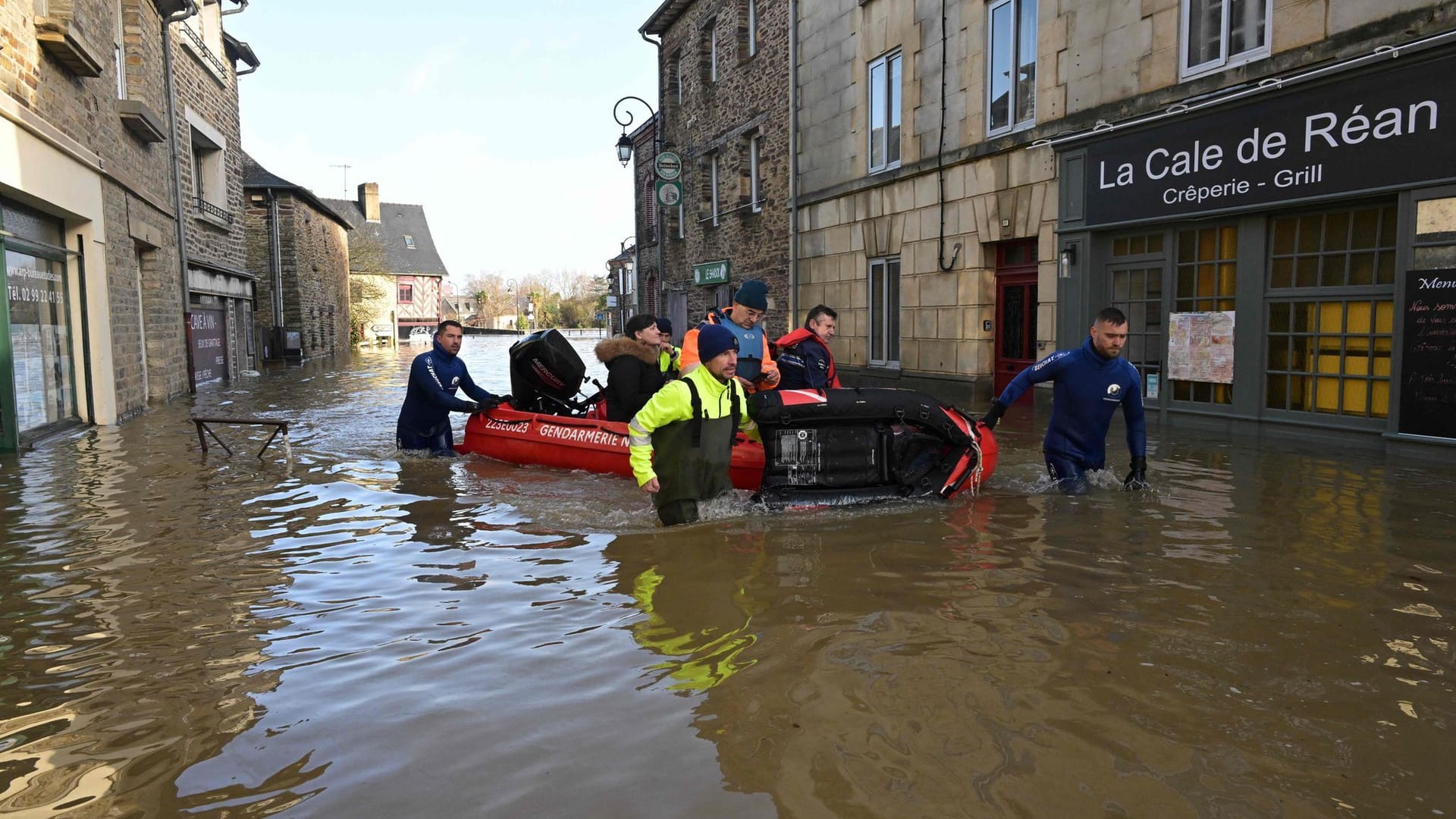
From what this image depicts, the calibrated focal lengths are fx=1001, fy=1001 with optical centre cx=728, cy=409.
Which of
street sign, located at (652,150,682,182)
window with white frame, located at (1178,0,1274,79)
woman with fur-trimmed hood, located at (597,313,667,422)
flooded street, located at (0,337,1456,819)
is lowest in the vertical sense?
flooded street, located at (0,337,1456,819)

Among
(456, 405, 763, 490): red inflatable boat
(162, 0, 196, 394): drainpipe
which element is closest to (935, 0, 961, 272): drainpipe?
(456, 405, 763, 490): red inflatable boat

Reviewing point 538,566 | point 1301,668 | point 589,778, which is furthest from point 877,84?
point 589,778

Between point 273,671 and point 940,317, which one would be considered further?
point 940,317

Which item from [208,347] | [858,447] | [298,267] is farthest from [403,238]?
[858,447]

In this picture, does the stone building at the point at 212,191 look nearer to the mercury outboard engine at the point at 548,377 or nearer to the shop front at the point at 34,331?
the shop front at the point at 34,331

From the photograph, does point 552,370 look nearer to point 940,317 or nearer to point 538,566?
point 538,566

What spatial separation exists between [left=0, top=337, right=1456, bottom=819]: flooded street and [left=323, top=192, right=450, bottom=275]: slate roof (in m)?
63.6

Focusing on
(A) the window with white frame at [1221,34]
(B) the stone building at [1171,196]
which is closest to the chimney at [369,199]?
(B) the stone building at [1171,196]

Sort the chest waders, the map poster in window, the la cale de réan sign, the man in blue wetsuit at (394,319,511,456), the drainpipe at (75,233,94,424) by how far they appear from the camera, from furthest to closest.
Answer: the drainpipe at (75,233,94,424) → the map poster in window → the man in blue wetsuit at (394,319,511,456) → the la cale de réan sign → the chest waders

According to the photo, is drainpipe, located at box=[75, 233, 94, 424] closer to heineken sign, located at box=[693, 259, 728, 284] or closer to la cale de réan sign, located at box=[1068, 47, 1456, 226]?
la cale de réan sign, located at box=[1068, 47, 1456, 226]

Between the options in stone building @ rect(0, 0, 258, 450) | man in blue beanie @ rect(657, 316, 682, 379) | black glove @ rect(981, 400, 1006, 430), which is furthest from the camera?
stone building @ rect(0, 0, 258, 450)

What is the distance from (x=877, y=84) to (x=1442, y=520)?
39.3 feet

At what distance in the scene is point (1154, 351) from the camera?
11.4 m

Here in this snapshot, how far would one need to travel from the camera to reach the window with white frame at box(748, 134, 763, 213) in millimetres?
21125
